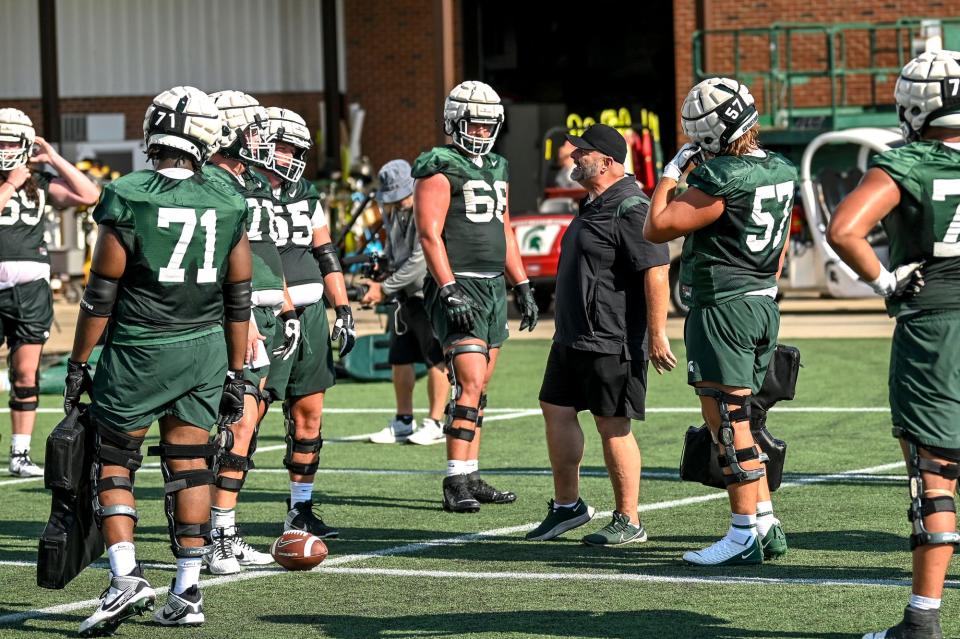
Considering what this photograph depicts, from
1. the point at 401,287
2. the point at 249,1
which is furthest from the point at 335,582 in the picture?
the point at 249,1

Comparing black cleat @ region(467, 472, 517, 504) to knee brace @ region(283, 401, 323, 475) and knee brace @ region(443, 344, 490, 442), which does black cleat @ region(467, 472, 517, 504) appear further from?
knee brace @ region(283, 401, 323, 475)

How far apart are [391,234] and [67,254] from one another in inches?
612

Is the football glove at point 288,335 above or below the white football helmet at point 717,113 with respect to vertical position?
below

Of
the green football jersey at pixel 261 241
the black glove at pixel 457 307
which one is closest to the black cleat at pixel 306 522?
the green football jersey at pixel 261 241

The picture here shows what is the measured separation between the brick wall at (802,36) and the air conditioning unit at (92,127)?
39.2ft

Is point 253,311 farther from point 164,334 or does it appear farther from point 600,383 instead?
point 600,383

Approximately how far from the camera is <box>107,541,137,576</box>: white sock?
584 cm

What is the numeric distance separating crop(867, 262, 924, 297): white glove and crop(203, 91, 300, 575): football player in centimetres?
281

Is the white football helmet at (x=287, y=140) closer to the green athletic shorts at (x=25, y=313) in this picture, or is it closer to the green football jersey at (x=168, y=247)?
the green football jersey at (x=168, y=247)

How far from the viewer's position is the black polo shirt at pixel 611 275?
295 inches

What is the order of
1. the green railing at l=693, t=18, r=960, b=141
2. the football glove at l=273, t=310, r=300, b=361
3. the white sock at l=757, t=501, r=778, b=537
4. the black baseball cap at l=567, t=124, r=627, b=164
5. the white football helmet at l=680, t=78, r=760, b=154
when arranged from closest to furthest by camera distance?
the white football helmet at l=680, t=78, r=760, b=154
the white sock at l=757, t=501, r=778, b=537
the football glove at l=273, t=310, r=300, b=361
the black baseball cap at l=567, t=124, r=627, b=164
the green railing at l=693, t=18, r=960, b=141

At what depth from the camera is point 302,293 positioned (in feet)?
25.5

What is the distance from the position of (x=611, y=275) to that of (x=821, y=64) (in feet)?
70.8

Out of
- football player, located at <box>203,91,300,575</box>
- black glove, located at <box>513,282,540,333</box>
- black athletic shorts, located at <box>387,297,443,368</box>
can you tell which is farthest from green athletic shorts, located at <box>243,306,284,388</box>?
black athletic shorts, located at <box>387,297,443,368</box>
